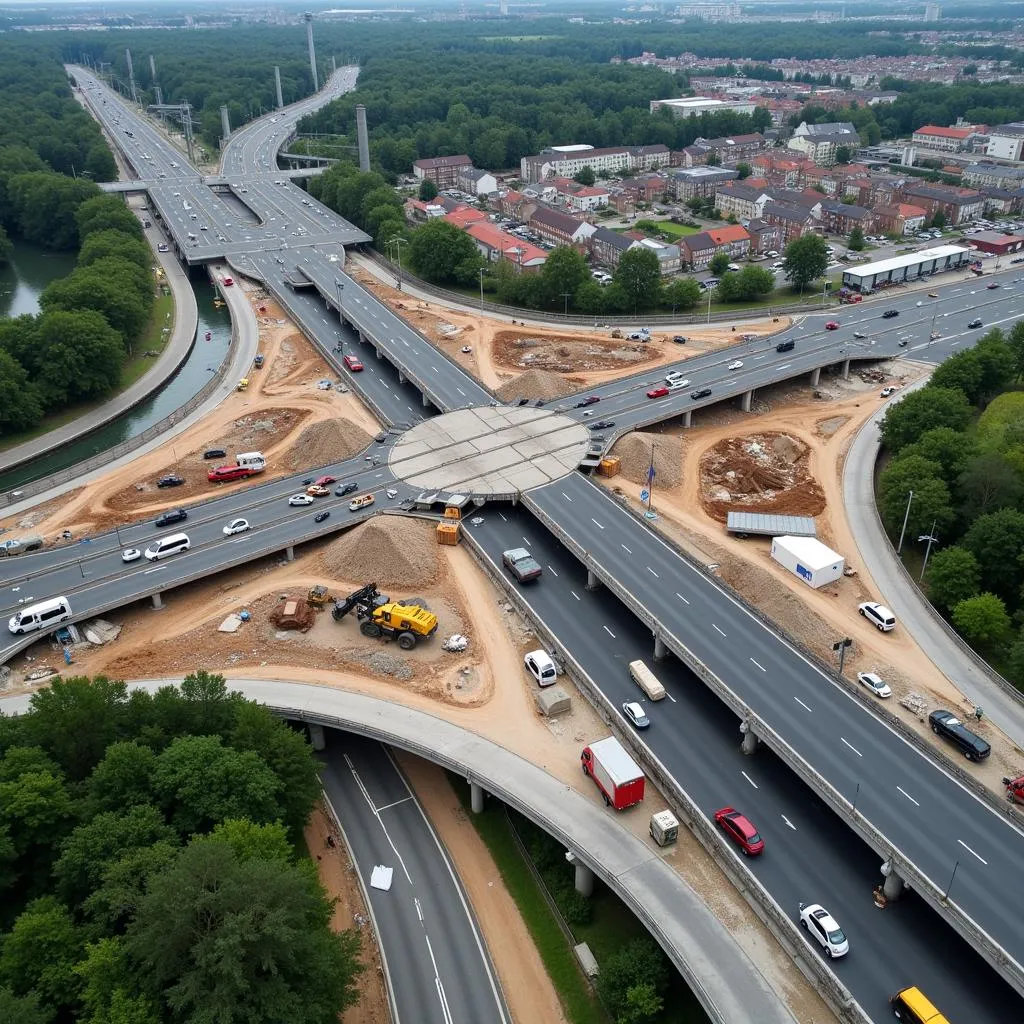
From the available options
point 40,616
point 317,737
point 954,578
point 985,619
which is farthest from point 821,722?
point 40,616

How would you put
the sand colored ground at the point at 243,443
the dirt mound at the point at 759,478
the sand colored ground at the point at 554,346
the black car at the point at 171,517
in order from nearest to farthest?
the black car at the point at 171,517 < the sand colored ground at the point at 243,443 < the dirt mound at the point at 759,478 < the sand colored ground at the point at 554,346

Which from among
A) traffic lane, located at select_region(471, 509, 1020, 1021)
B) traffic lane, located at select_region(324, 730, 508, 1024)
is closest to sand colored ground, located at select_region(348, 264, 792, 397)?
traffic lane, located at select_region(471, 509, 1020, 1021)

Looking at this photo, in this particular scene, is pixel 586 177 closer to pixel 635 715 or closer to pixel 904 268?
pixel 904 268

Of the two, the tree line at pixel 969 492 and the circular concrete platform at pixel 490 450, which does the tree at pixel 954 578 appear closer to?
Result: the tree line at pixel 969 492

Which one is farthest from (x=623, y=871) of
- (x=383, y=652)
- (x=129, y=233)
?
(x=129, y=233)

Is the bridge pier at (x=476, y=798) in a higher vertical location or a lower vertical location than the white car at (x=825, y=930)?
lower

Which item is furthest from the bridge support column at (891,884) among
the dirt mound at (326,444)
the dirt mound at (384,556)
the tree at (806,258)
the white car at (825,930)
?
the tree at (806,258)
